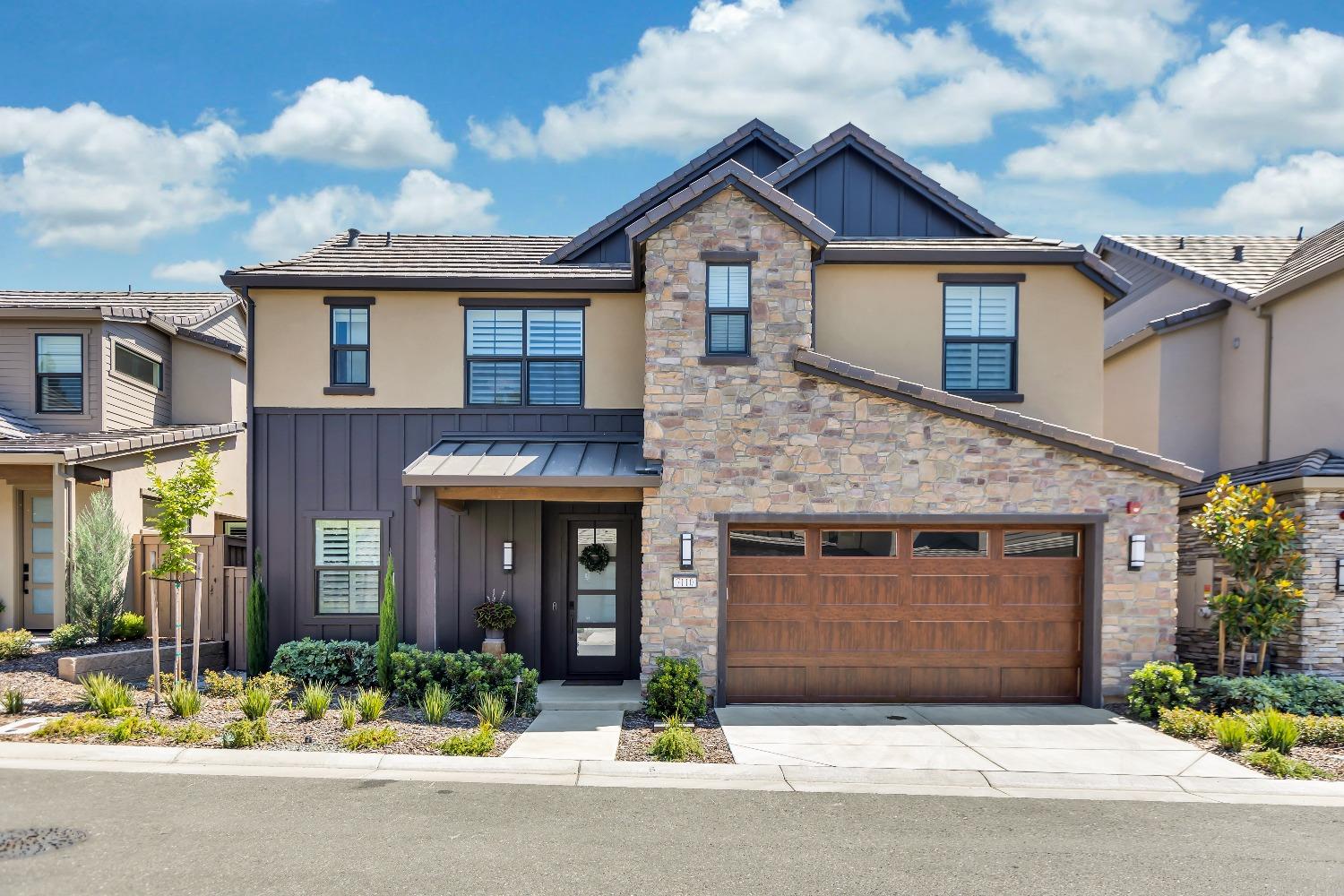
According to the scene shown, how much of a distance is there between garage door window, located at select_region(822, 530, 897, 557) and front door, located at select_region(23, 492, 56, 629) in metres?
13.4

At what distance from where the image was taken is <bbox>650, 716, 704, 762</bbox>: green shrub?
29.0 feet

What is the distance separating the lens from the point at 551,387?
13281 millimetres

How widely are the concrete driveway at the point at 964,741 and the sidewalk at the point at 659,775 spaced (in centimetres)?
25

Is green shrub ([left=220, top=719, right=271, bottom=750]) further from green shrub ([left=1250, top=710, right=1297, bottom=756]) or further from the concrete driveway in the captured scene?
green shrub ([left=1250, top=710, right=1297, bottom=756])

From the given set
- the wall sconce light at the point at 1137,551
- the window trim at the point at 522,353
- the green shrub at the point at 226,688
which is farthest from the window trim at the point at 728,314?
the green shrub at the point at 226,688

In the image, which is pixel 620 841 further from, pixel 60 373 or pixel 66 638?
pixel 60 373

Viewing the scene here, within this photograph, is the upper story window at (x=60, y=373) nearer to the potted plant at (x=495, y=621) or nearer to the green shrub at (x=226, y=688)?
the green shrub at (x=226, y=688)


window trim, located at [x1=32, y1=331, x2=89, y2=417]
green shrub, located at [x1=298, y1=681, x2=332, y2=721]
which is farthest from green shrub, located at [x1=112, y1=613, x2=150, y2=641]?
green shrub, located at [x1=298, y1=681, x2=332, y2=721]

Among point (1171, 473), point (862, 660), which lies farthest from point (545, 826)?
point (1171, 473)

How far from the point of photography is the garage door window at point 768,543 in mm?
11531

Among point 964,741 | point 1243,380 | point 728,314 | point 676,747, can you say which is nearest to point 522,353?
point 728,314

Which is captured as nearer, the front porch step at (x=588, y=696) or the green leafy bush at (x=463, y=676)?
the green leafy bush at (x=463, y=676)

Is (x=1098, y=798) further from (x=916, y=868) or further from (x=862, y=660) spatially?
(x=862, y=660)

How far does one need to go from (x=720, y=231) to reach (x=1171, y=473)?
6403 millimetres
